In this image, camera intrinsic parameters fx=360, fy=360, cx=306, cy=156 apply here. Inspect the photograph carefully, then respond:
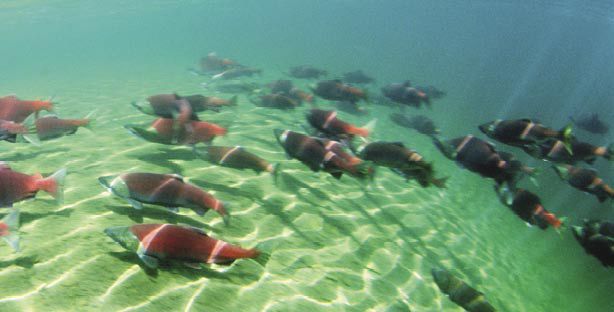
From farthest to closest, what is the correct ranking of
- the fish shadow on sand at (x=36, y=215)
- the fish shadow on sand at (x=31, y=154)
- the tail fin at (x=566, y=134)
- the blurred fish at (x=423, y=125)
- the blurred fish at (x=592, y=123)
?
1. the blurred fish at (x=423, y=125)
2. the blurred fish at (x=592, y=123)
3. the fish shadow on sand at (x=31, y=154)
4. the tail fin at (x=566, y=134)
5. the fish shadow on sand at (x=36, y=215)

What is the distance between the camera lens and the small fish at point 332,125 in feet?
15.6

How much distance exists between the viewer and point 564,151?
533 centimetres

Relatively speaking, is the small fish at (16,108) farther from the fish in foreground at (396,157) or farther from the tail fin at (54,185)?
the fish in foreground at (396,157)

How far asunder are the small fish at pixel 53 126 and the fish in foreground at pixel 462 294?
5.14m

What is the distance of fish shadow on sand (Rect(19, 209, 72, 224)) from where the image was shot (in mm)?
3609

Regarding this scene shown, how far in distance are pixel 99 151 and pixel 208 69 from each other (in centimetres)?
664

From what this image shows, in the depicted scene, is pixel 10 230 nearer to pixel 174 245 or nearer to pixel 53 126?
pixel 174 245

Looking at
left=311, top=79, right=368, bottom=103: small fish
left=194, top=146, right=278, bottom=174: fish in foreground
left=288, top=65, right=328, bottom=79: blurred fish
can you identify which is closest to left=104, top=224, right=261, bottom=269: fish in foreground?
left=194, top=146, right=278, bottom=174: fish in foreground

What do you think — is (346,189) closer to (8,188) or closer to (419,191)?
(419,191)

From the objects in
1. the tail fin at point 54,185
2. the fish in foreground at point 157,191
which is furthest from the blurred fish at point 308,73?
the tail fin at point 54,185

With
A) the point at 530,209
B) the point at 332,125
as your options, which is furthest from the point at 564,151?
the point at 332,125

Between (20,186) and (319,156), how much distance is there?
2723 millimetres

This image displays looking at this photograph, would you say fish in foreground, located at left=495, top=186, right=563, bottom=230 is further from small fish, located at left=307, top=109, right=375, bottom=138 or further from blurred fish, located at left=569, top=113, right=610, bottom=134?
blurred fish, located at left=569, top=113, right=610, bottom=134

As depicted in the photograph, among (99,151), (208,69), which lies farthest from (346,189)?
(208,69)
